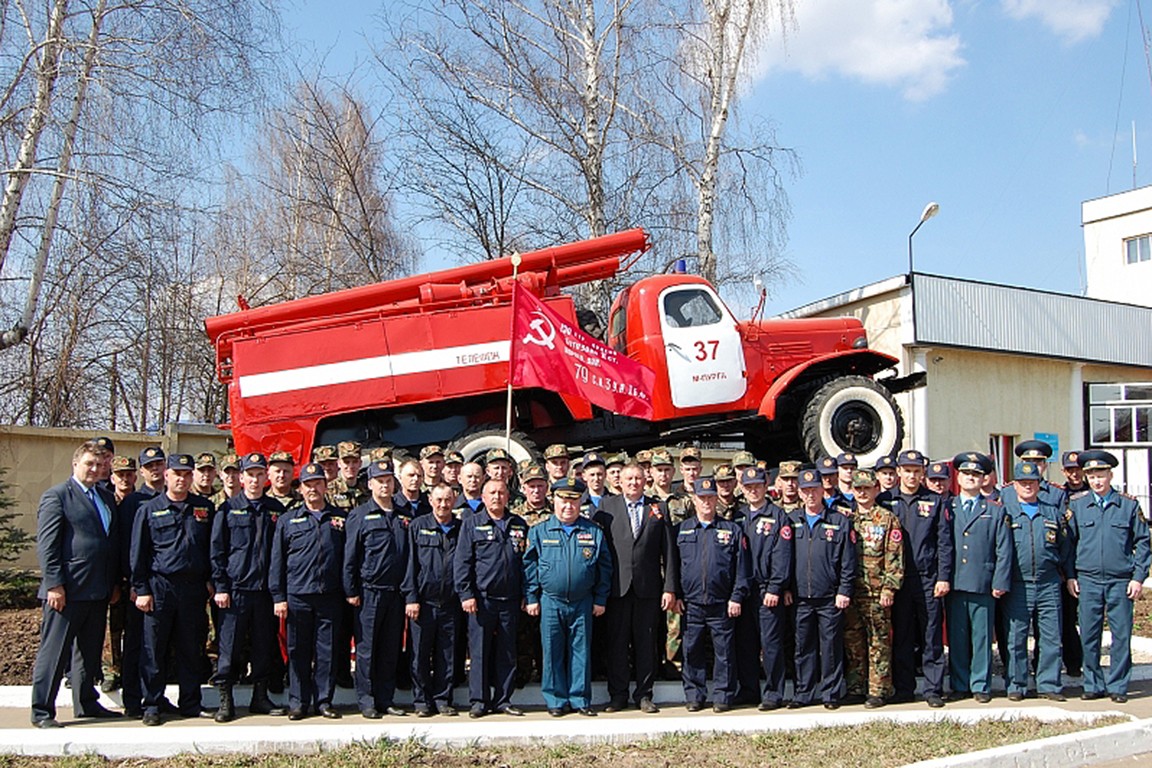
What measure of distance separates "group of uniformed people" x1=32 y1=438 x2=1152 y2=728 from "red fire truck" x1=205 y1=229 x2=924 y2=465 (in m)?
1.76

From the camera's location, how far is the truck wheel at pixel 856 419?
9.80 meters

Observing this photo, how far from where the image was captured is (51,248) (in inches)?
408

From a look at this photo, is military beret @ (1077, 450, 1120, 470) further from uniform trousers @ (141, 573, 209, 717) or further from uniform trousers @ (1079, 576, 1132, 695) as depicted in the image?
uniform trousers @ (141, 573, 209, 717)

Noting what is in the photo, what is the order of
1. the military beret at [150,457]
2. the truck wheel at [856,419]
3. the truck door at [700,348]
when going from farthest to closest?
the truck door at [700,348]
the truck wheel at [856,419]
the military beret at [150,457]

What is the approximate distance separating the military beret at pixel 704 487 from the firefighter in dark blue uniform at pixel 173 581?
3.20 metres

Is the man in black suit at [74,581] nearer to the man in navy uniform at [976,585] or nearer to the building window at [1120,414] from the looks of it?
the man in navy uniform at [976,585]

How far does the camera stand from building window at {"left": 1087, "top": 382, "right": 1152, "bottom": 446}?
2102cm

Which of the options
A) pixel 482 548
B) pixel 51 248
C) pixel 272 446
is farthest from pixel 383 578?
pixel 51 248

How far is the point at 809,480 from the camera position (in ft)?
22.8

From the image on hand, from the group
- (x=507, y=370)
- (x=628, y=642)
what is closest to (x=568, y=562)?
(x=628, y=642)

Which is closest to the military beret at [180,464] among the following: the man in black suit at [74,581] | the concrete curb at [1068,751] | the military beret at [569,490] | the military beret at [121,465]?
the man in black suit at [74,581]

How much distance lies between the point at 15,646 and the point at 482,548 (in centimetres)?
452

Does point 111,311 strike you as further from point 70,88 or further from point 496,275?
point 496,275

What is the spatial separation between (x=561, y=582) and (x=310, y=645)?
166 cm
